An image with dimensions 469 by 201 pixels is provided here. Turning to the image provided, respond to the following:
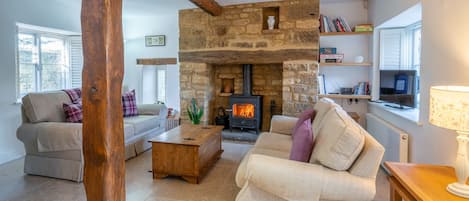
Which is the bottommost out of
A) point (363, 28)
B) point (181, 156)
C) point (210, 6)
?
point (181, 156)

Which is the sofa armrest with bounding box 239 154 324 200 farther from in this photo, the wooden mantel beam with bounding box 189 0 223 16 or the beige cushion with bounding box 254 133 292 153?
the wooden mantel beam with bounding box 189 0 223 16

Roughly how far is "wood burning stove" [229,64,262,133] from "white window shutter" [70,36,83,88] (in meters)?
2.80

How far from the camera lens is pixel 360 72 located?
173 inches

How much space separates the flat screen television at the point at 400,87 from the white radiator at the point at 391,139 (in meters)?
0.29

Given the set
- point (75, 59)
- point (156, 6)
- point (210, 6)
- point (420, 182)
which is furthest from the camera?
point (75, 59)

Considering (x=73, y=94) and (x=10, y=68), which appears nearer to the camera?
(x=10, y=68)

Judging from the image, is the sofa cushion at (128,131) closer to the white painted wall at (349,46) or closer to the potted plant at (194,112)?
the potted plant at (194,112)

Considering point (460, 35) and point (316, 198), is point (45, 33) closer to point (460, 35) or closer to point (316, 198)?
point (316, 198)

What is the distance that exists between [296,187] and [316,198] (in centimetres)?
14

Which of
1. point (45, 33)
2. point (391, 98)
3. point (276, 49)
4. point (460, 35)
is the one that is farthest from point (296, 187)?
point (45, 33)

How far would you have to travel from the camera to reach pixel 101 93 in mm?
1683

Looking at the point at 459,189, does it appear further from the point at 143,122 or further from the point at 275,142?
the point at 143,122

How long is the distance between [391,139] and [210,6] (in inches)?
120

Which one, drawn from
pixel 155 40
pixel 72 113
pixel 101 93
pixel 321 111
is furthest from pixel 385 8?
pixel 72 113
